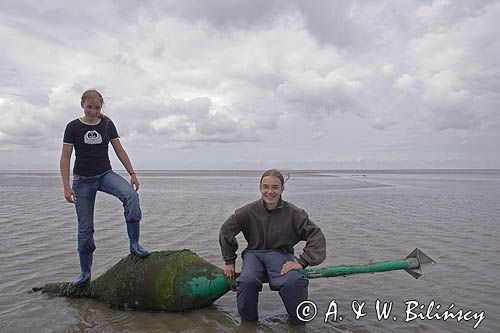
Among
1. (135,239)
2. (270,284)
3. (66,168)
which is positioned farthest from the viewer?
(135,239)

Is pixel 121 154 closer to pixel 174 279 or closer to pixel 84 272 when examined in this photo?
pixel 84 272

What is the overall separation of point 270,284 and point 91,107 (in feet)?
9.94

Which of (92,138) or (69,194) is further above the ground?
(92,138)

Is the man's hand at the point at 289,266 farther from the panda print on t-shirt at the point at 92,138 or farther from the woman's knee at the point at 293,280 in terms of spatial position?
the panda print on t-shirt at the point at 92,138

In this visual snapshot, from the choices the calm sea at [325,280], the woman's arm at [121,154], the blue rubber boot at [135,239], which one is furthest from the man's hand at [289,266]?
the woman's arm at [121,154]

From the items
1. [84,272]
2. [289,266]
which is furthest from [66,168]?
[289,266]

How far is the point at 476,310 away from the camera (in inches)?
199

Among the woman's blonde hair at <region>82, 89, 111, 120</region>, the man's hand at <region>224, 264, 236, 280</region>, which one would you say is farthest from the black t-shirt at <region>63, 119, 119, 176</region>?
the man's hand at <region>224, 264, 236, 280</region>

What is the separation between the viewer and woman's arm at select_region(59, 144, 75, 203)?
5.27 m

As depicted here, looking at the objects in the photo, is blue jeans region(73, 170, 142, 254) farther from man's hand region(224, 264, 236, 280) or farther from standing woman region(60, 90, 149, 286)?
man's hand region(224, 264, 236, 280)

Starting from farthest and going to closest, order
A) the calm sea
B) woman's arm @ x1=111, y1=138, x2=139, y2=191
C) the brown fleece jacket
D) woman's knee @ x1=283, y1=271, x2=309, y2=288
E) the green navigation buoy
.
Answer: woman's arm @ x1=111, y1=138, x2=139, y2=191 → the brown fleece jacket → the green navigation buoy → the calm sea → woman's knee @ x1=283, y1=271, x2=309, y2=288

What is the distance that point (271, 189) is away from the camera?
493 cm

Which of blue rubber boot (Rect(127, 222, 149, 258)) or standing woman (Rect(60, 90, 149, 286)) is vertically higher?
standing woman (Rect(60, 90, 149, 286))

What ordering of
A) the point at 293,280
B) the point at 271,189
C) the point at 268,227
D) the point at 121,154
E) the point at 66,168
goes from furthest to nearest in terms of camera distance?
the point at 121,154
the point at 66,168
the point at 268,227
the point at 271,189
the point at 293,280
